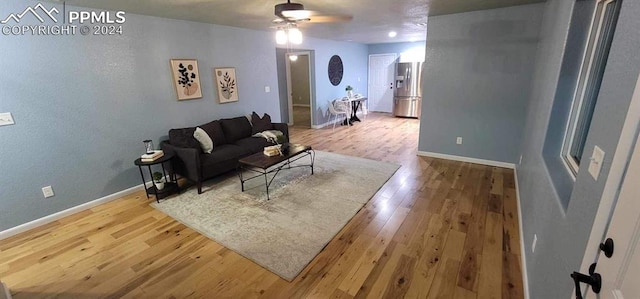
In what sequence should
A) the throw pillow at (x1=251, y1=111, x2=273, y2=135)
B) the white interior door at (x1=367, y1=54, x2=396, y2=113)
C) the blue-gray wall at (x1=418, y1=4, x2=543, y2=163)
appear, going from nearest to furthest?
the blue-gray wall at (x1=418, y1=4, x2=543, y2=163)
the throw pillow at (x1=251, y1=111, x2=273, y2=135)
the white interior door at (x1=367, y1=54, x2=396, y2=113)

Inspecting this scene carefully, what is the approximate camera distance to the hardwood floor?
1.98 metres

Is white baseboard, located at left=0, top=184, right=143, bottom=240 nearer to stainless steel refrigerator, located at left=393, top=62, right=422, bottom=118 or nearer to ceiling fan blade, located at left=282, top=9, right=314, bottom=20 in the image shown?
ceiling fan blade, located at left=282, top=9, right=314, bottom=20

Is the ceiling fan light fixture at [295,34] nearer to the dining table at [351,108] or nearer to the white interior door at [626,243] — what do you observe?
the white interior door at [626,243]

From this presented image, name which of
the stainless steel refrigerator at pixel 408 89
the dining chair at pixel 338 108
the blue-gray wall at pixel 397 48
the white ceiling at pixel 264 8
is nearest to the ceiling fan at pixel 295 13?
the white ceiling at pixel 264 8

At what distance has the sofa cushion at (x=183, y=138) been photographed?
3.58 m

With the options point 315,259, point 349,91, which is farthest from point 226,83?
point 349,91

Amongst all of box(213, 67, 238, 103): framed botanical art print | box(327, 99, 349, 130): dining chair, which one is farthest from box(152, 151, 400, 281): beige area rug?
box(327, 99, 349, 130): dining chair

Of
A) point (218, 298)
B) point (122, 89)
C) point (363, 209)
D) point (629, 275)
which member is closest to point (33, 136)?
point (122, 89)

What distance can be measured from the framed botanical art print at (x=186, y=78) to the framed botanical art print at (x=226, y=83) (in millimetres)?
333

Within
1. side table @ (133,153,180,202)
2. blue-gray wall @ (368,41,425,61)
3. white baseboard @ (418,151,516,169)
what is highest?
blue-gray wall @ (368,41,425,61)

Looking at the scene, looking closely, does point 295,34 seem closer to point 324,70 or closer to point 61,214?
point 61,214

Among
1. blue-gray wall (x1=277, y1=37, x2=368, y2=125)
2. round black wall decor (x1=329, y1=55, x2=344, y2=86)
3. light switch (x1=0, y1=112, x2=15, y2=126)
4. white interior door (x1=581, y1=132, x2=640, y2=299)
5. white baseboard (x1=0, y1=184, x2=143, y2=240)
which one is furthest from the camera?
round black wall decor (x1=329, y1=55, x2=344, y2=86)

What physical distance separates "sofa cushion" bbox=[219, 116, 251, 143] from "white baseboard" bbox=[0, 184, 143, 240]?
142 cm

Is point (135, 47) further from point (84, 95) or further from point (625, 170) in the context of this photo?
point (625, 170)
